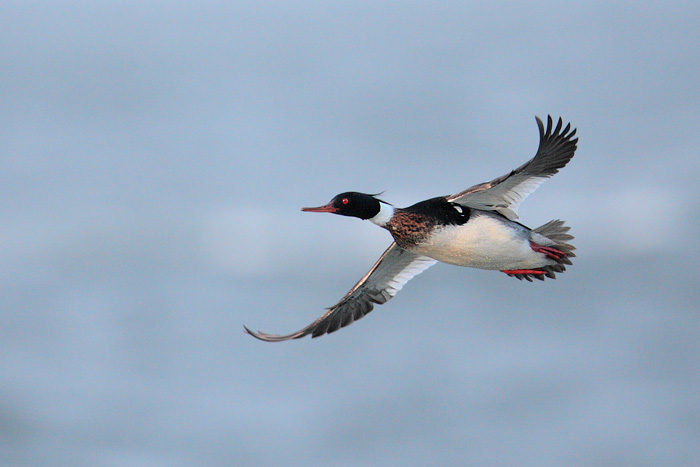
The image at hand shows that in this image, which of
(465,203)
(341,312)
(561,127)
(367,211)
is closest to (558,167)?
(561,127)

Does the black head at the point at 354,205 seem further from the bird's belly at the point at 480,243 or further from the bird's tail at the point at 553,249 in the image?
the bird's tail at the point at 553,249

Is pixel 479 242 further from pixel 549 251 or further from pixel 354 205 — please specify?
pixel 354 205

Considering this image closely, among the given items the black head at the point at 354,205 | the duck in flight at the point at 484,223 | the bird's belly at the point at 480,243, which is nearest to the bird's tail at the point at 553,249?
the duck in flight at the point at 484,223

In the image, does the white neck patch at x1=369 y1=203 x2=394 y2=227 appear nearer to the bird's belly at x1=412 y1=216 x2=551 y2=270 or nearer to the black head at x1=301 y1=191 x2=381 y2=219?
the black head at x1=301 y1=191 x2=381 y2=219

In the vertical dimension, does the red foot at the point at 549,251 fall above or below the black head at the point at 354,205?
below

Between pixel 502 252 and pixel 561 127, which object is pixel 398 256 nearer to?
pixel 502 252

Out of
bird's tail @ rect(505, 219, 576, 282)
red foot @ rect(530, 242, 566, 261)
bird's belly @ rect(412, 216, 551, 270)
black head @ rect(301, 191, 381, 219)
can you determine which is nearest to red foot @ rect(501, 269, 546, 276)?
bird's tail @ rect(505, 219, 576, 282)

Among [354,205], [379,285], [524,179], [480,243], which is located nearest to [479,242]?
[480,243]
